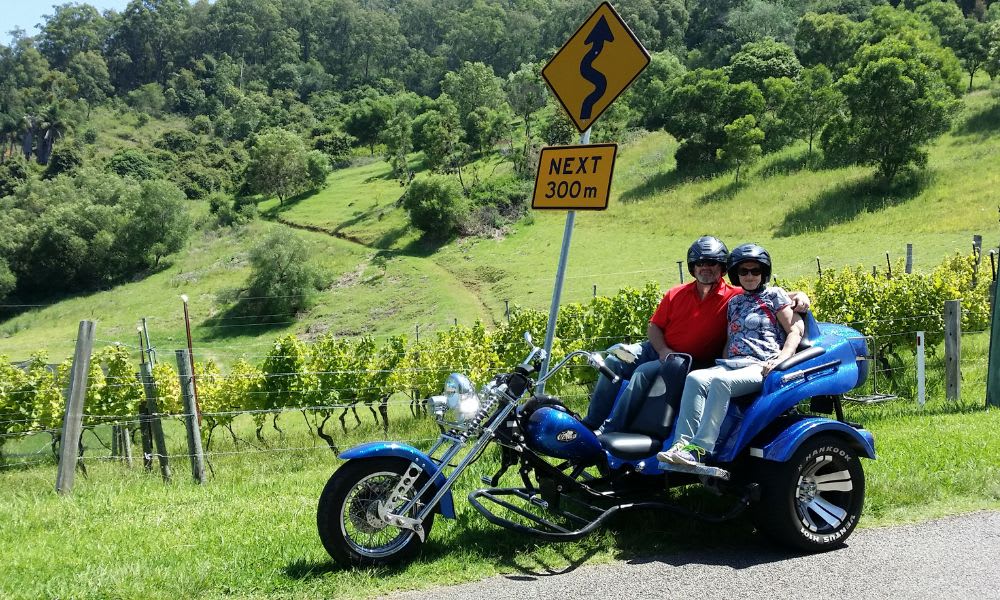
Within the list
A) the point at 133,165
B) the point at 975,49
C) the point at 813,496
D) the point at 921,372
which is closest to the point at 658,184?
the point at 975,49

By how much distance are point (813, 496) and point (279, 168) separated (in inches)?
3125

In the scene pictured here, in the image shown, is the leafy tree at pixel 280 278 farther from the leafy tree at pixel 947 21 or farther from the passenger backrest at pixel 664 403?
the leafy tree at pixel 947 21

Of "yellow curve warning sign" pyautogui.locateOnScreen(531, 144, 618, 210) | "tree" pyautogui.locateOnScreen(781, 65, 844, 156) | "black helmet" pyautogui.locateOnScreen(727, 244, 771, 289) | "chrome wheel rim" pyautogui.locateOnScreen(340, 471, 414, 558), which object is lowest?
"chrome wheel rim" pyautogui.locateOnScreen(340, 471, 414, 558)

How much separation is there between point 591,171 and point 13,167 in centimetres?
11912

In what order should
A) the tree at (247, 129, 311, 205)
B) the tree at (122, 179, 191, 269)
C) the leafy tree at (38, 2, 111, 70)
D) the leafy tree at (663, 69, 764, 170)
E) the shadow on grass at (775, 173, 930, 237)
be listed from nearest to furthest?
the shadow on grass at (775, 173, 930, 237) < the leafy tree at (663, 69, 764, 170) < the tree at (122, 179, 191, 269) < the tree at (247, 129, 311, 205) < the leafy tree at (38, 2, 111, 70)

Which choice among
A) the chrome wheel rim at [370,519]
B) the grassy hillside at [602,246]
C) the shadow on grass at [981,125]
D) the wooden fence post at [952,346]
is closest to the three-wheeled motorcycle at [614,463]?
the chrome wheel rim at [370,519]

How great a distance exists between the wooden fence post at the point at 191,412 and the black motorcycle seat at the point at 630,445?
186 inches

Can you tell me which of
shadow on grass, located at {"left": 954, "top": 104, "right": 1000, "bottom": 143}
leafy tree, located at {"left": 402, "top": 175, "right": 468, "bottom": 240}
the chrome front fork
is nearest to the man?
the chrome front fork

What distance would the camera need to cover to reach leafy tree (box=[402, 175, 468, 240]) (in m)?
51.8

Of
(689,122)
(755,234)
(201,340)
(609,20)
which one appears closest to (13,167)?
(201,340)

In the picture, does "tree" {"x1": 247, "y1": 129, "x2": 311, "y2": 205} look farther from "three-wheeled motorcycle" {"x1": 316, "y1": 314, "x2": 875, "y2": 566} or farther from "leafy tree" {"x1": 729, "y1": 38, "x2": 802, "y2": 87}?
"three-wheeled motorcycle" {"x1": 316, "y1": 314, "x2": 875, "y2": 566}

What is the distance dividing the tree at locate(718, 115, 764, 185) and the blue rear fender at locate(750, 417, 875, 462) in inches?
1726

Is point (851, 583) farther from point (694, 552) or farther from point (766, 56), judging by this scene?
point (766, 56)

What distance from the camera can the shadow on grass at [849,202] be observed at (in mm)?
37688
